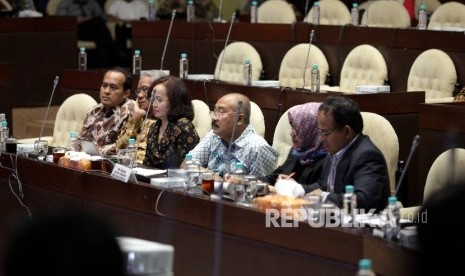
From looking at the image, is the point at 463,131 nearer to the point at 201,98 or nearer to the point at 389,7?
the point at 201,98

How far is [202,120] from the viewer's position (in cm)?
568

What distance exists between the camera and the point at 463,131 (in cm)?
504

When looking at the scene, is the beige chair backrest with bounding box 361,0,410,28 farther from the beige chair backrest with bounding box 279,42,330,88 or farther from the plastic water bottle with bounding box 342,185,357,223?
the plastic water bottle with bounding box 342,185,357,223

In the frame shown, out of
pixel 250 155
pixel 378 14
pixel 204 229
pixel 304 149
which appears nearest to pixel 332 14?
pixel 378 14

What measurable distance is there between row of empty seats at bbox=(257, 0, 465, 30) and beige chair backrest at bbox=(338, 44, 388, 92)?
513mm

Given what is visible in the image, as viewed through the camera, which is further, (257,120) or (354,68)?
(354,68)

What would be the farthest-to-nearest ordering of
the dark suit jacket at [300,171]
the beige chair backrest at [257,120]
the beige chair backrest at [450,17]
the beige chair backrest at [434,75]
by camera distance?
1. the beige chair backrest at [450,17]
2. the beige chair backrest at [434,75]
3. the beige chair backrest at [257,120]
4. the dark suit jacket at [300,171]

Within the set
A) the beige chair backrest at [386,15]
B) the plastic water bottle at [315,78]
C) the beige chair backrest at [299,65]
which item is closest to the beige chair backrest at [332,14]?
the beige chair backrest at [386,15]

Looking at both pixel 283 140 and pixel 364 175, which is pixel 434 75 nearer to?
pixel 283 140

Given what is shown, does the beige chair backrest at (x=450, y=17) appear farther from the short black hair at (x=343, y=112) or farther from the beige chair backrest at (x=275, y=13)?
the short black hair at (x=343, y=112)

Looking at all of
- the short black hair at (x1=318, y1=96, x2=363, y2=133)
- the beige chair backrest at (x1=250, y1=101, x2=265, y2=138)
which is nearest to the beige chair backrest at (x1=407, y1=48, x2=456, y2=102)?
the beige chair backrest at (x1=250, y1=101, x2=265, y2=138)

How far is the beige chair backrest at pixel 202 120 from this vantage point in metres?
5.65

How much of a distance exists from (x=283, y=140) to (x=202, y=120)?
0.66 meters

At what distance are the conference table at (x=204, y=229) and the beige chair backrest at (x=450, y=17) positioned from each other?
3.56m
